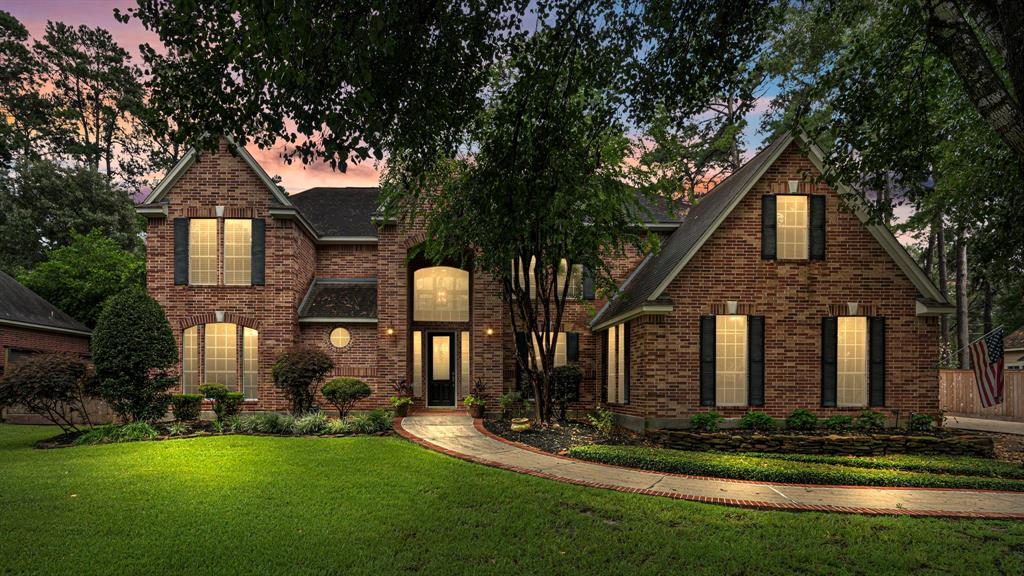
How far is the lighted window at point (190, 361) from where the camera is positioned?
1454 centimetres

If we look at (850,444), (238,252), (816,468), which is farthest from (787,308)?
(238,252)

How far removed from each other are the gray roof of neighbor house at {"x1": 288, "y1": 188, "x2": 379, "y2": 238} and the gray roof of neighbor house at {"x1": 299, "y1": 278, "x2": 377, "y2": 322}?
167 centimetres

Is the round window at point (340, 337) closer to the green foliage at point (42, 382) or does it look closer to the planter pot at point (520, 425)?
the green foliage at point (42, 382)

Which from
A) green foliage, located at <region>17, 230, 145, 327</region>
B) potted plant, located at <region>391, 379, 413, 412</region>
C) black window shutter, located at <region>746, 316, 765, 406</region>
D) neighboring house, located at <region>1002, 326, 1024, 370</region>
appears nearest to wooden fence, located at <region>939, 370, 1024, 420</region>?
neighboring house, located at <region>1002, 326, 1024, 370</region>

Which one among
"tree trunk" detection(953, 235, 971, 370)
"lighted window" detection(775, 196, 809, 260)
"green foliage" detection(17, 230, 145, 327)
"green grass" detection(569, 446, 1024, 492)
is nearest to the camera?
"green grass" detection(569, 446, 1024, 492)

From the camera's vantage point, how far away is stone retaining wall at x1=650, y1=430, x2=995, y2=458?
1047 centimetres

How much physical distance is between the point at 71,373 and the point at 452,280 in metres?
9.98

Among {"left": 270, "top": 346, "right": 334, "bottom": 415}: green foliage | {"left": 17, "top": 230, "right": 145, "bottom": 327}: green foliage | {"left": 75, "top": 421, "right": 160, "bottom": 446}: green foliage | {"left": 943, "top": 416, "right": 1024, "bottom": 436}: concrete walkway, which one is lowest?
{"left": 943, "top": 416, "right": 1024, "bottom": 436}: concrete walkway

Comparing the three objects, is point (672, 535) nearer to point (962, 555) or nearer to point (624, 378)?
point (962, 555)

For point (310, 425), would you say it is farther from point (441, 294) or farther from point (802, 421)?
point (802, 421)

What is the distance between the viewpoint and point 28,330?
17797mm

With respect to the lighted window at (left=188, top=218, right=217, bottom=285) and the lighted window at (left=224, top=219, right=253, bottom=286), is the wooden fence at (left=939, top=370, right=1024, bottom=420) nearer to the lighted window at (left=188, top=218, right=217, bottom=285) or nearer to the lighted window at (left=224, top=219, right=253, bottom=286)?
the lighted window at (left=224, top=219, right=253, bottom=286)

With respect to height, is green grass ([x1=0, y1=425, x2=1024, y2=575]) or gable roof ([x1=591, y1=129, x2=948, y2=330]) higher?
gable roof ([x1=591, y1=129, x2=948, y2=330])

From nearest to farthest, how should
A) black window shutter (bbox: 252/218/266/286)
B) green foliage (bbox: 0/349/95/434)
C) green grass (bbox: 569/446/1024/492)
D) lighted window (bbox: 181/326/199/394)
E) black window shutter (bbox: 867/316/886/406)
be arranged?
green grass (bbox: 569/446/1024/492), green foliage (bbox: 0/349/95/434), black window shutter (bbox: 867/316/886/406), lighted window (bbox: 181/326/199/394), black window shutter (bbox: 252/218/266/286)
